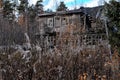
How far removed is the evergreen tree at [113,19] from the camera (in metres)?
8.40

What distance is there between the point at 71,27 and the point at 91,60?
65.1 inches

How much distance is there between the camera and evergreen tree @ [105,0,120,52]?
840 centimetres

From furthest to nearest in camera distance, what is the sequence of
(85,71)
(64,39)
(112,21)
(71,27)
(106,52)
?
(112,21)
(71,27)
(106,52)
(64,39)
(85,71)

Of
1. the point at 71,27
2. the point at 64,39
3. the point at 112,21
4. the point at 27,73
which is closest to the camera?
the point at 27,73

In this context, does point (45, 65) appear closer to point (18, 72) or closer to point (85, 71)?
point (18, 72)

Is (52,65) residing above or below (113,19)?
below

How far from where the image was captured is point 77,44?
20.1ft

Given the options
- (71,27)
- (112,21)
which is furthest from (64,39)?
(112,21)

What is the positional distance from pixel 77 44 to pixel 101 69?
704mm

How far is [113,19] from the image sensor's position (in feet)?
29.2

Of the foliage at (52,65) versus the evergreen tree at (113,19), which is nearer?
the foliage at (52,65)

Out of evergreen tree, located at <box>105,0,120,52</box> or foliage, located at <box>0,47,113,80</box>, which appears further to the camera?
evergreen tree, located at <box>105,0,120,52</box>

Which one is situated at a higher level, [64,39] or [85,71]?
[64,39]

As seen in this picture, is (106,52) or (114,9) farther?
(114,9)
